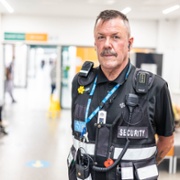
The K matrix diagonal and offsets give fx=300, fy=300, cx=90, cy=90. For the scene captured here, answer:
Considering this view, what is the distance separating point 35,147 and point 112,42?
4398 mm

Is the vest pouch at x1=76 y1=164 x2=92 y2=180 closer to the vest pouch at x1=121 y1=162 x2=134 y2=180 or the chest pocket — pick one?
the vest pouch at x1=121 y1=162 x2=134 y2=180

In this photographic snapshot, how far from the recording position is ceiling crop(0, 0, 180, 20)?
6.85 m

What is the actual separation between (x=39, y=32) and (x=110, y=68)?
7.91 metres

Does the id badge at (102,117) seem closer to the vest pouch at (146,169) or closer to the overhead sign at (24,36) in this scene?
the vest pouch at (146,169)

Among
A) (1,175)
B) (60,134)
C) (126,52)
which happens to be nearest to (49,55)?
(60,134)

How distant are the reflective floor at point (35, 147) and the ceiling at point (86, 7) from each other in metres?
2.92

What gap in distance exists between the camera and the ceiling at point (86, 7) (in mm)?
6852

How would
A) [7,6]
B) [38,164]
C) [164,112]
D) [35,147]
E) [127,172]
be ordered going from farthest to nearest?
1. [7,6]
2. [35,147]
3. [38,164]
4. [164,112]
5. [127,172]

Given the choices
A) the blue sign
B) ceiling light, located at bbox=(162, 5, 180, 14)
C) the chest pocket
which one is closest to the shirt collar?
the chest pocket

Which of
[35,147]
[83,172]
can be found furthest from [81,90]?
[35,147]

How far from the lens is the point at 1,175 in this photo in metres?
4.16

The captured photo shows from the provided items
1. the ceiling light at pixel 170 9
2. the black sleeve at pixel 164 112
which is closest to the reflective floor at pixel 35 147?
the black sleeve at pixel 164 112

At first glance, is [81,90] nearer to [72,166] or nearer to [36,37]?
[72,166]

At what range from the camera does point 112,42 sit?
1440 mm
